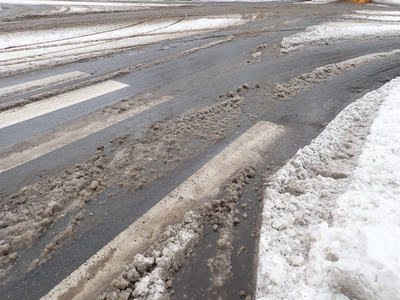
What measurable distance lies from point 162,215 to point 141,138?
5.42 feet

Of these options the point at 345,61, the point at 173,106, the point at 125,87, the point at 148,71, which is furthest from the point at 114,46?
the point at 345,61

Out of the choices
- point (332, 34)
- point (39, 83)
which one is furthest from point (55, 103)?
point (332, 34)

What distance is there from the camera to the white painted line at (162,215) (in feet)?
7.85

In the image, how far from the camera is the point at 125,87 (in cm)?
624

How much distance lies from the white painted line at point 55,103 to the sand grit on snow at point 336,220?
4.26 m

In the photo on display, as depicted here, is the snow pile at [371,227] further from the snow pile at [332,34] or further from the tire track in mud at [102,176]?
the snow pile at [332,34]

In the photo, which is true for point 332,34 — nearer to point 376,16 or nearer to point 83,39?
point 376,16

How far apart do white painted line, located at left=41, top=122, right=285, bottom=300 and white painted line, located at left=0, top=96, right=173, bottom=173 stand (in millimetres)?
2021

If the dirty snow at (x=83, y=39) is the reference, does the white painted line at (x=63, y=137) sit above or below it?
below

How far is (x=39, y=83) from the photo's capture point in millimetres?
6441

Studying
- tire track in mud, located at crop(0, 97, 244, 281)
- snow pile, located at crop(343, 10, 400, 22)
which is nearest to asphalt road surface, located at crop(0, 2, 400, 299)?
tire track in mud, located at crop(0, 97, 244, 281)

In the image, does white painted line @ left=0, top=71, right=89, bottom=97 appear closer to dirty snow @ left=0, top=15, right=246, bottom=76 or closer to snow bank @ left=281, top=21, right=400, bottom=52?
dirty snow @ left=0, top=15, right=246, bottom=76

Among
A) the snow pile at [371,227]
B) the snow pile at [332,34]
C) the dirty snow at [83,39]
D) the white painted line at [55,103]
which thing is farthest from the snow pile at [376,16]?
the white painted line at [55,103]

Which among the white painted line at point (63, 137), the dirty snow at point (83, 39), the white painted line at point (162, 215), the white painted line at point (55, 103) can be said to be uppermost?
the dirty snow at point (83, 39)
